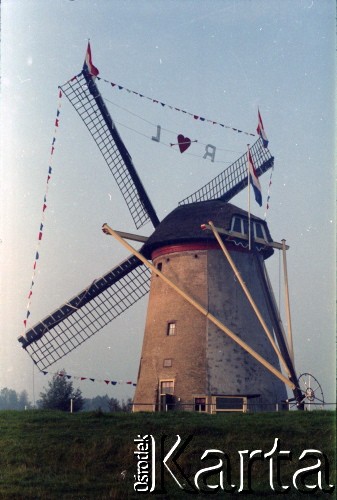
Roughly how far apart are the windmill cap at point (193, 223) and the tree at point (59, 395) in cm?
1383

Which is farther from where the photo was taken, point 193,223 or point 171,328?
point 193,223

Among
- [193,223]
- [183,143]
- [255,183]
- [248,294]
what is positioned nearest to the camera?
[248,294]

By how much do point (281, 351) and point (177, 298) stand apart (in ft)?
14.4

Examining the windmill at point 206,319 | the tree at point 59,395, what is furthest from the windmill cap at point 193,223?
the tree at point 59,395

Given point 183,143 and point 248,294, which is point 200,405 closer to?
point 248,294

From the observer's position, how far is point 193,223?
29000 millimetres

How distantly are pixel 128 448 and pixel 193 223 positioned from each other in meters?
12.1

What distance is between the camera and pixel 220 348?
89.1ft

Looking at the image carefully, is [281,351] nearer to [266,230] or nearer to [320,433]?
[266,230]

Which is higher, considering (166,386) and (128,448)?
(166,386)

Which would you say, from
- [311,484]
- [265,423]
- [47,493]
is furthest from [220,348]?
[47,493]

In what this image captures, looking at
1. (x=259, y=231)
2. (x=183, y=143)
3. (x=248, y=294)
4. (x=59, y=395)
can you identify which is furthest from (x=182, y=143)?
(x=59, y=395)

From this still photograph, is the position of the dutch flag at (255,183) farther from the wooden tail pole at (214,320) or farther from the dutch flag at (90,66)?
the dutch flag at (90,66)

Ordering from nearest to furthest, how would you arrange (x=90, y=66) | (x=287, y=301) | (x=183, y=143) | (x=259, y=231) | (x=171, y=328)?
(x=171, y=328)
(x=287, y=301)
(x=183, y=143)
(x=259, y=231)
(x=90, y=66)
